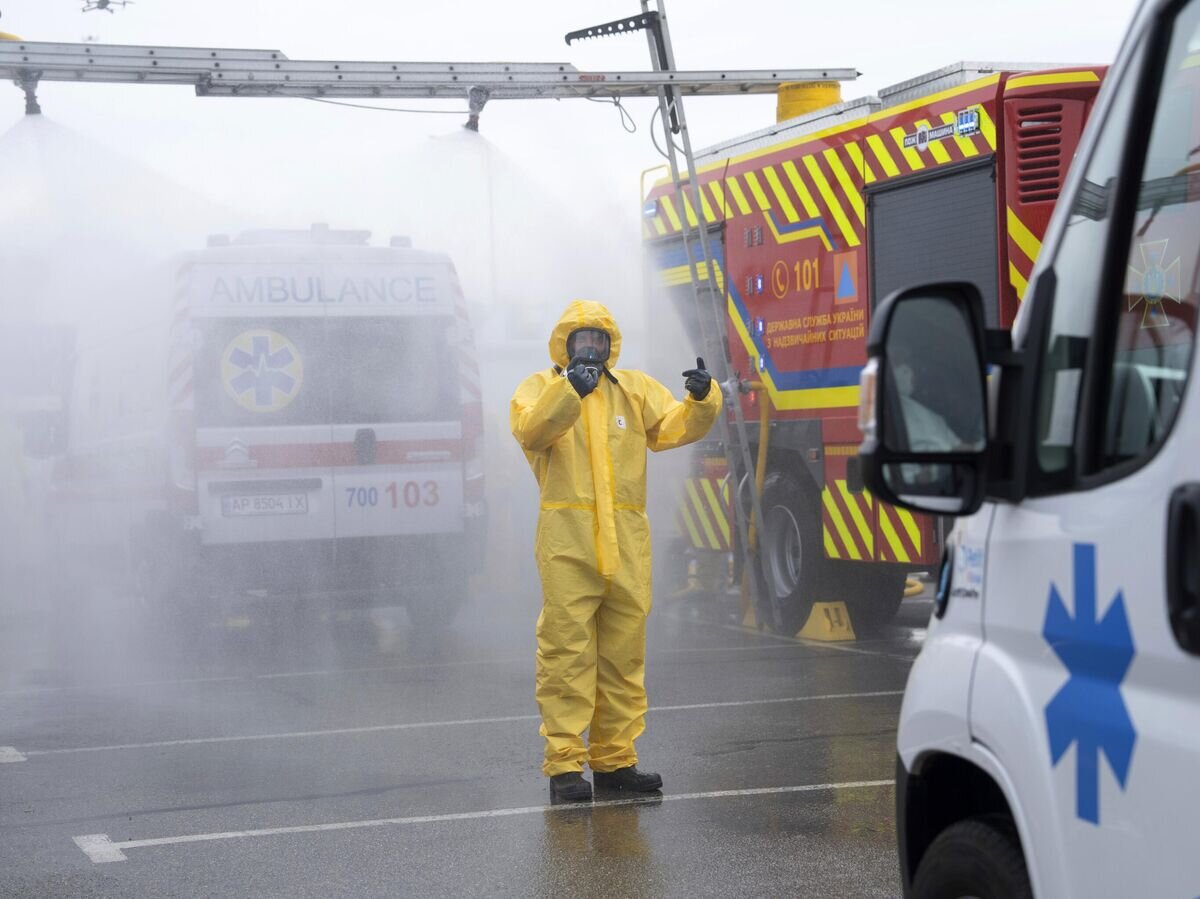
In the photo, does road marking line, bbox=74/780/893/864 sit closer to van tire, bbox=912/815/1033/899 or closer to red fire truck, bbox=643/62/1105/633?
red fire truck, bbox=643/62/1105/633

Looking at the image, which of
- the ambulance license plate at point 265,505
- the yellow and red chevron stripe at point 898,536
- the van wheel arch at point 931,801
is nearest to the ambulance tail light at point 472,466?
the ambulance license plate at point 265,505

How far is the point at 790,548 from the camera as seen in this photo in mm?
11180

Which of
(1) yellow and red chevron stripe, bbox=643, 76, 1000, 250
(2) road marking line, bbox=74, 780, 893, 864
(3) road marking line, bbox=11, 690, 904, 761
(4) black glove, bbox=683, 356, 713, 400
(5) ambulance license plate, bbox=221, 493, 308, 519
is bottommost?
(3) road marking line, bbox=11, 690, 904, 761

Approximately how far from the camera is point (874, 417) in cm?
238

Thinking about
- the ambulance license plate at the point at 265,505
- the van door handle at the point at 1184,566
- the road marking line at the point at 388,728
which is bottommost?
the road marking line at the point at 388,728

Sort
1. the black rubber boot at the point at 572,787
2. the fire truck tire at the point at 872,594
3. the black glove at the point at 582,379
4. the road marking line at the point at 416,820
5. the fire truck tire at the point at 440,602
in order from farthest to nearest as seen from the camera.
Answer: the fire truck tire at the point at 440,602
the fire truck tire at the point at 872,594
the black rubber boot at the point at 572,787
the black glove at the point at 582,379
the road marking line at the point at 416,820

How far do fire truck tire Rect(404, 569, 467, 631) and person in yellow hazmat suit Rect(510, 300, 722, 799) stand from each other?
4987 mm

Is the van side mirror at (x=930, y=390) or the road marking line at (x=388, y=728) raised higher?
the van side mirror at (x=930, y=390)

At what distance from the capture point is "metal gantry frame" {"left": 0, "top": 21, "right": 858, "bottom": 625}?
9812 mm

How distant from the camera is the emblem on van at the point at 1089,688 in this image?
7.20 ft

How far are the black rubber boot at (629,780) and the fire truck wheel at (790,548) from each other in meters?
4.46

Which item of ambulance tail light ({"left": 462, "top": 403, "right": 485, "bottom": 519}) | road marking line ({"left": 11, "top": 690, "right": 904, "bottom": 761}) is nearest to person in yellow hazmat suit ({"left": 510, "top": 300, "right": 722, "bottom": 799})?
road marking line ({"left": 11, "top": 690, "right": 904, "bottom": 761})

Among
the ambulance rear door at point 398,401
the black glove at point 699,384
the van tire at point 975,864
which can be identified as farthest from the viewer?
the ambulance rear door at point 398,401

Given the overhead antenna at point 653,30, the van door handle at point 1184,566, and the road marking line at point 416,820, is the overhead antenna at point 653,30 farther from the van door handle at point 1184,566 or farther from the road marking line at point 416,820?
the van door handle at point 1184,566
